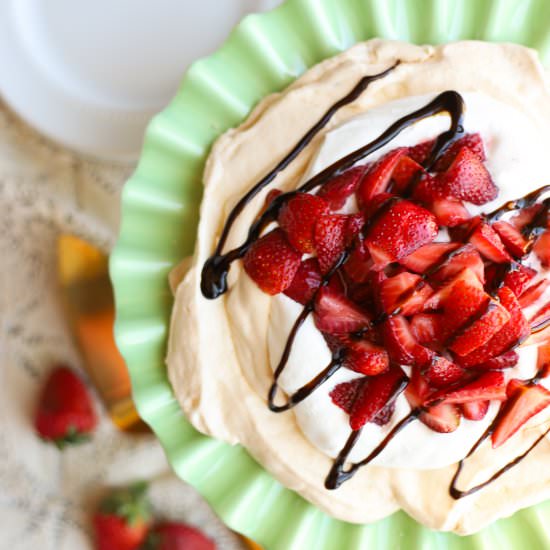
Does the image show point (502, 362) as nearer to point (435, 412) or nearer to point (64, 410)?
point (435, 412)

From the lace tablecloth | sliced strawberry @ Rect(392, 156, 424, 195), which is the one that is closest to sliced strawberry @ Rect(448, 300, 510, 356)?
sliced strawberry @ Rect(392, 156, 424, 195)

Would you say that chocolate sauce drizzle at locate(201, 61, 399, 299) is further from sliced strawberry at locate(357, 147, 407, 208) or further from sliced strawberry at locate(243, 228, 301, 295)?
sliced strawberry at locate(357, 147, 407, 208)

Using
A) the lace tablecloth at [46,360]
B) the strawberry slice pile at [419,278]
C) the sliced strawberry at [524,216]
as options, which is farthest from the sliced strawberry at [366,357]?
the lace tablecloth at [46,360]

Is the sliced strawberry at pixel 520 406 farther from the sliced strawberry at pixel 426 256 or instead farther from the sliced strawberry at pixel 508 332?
the sliced strawberry at pixel 426 256

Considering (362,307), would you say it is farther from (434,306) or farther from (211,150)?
(211,150)

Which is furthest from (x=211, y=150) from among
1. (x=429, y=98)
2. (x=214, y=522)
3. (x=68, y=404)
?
(x=214, y=522)
